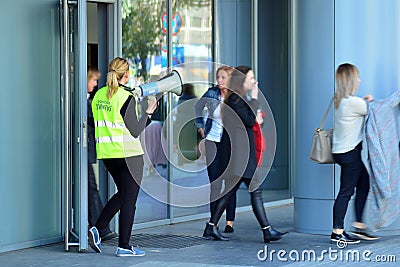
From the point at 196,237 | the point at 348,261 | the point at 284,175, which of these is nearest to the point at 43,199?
the point at 196,237

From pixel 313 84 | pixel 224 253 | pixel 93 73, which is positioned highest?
pixel 93 73

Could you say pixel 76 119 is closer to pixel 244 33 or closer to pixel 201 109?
pixel 201 109

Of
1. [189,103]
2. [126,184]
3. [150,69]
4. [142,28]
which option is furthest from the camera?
[189,103]

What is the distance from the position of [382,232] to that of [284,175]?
3.75m

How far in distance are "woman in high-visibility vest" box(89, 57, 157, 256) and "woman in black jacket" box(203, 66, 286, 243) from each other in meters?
1.14

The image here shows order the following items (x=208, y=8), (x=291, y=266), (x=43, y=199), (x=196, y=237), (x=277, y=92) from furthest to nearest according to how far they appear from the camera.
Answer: (x=277, y=92), (x=208, y=8), (x=196, y=237), (x=43, y=199), (x=291, y=266)

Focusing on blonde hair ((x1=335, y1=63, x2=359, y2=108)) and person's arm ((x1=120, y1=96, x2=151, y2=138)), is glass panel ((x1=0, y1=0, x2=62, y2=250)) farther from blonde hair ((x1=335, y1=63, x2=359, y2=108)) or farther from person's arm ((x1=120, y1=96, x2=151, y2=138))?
blonde hair ((x1=335, y1=63, x2=359, y2=108))

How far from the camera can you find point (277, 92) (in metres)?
12.9

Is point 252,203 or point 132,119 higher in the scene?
point 132,119

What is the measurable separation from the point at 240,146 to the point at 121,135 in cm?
145

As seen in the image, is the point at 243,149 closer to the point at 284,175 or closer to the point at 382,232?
the point at 382,232

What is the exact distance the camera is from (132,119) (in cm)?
786

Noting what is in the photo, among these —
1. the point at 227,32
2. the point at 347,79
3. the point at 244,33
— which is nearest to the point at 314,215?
the point at 347,79

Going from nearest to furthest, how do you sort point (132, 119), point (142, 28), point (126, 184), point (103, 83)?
point (132, 119)
point (126, 184)
point (103, 83)
point (142, 28)
